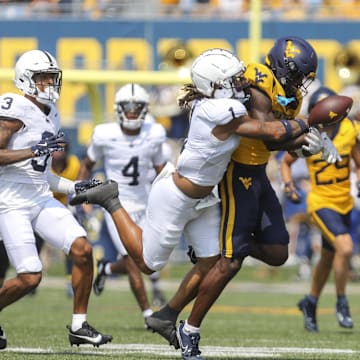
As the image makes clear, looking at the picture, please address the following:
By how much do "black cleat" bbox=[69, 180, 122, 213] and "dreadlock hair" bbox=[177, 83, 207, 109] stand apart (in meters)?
0.70

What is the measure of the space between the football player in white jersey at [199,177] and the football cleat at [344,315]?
2500 mm

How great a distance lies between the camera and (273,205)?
7109mm

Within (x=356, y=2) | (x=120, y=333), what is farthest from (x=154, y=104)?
(x=120, y=333)

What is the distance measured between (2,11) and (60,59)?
1.24 meters

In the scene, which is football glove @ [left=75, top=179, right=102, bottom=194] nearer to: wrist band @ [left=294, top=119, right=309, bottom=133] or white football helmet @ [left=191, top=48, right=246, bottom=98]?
white football helmet @ [left=191, top=48, right=246, bottom=98]

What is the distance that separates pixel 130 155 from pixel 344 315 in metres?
2.23

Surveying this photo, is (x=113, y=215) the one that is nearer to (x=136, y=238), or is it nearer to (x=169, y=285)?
(x=136, y=238)

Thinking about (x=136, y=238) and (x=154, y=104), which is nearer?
(x=136, y=238)

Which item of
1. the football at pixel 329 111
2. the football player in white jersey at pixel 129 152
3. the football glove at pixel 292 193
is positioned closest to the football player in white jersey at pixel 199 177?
the football at pixel 329 111

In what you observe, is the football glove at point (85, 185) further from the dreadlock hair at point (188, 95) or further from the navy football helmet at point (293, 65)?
the navy football helmet at point (293, 65)

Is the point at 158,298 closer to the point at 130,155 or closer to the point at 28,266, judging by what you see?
the point at 130,155

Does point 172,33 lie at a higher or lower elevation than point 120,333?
higher

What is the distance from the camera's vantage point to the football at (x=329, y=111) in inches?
275

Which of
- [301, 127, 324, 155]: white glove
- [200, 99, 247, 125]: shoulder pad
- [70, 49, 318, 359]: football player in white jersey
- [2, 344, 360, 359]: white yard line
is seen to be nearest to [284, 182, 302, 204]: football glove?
[2, 344, 360, 359]: white yard line
